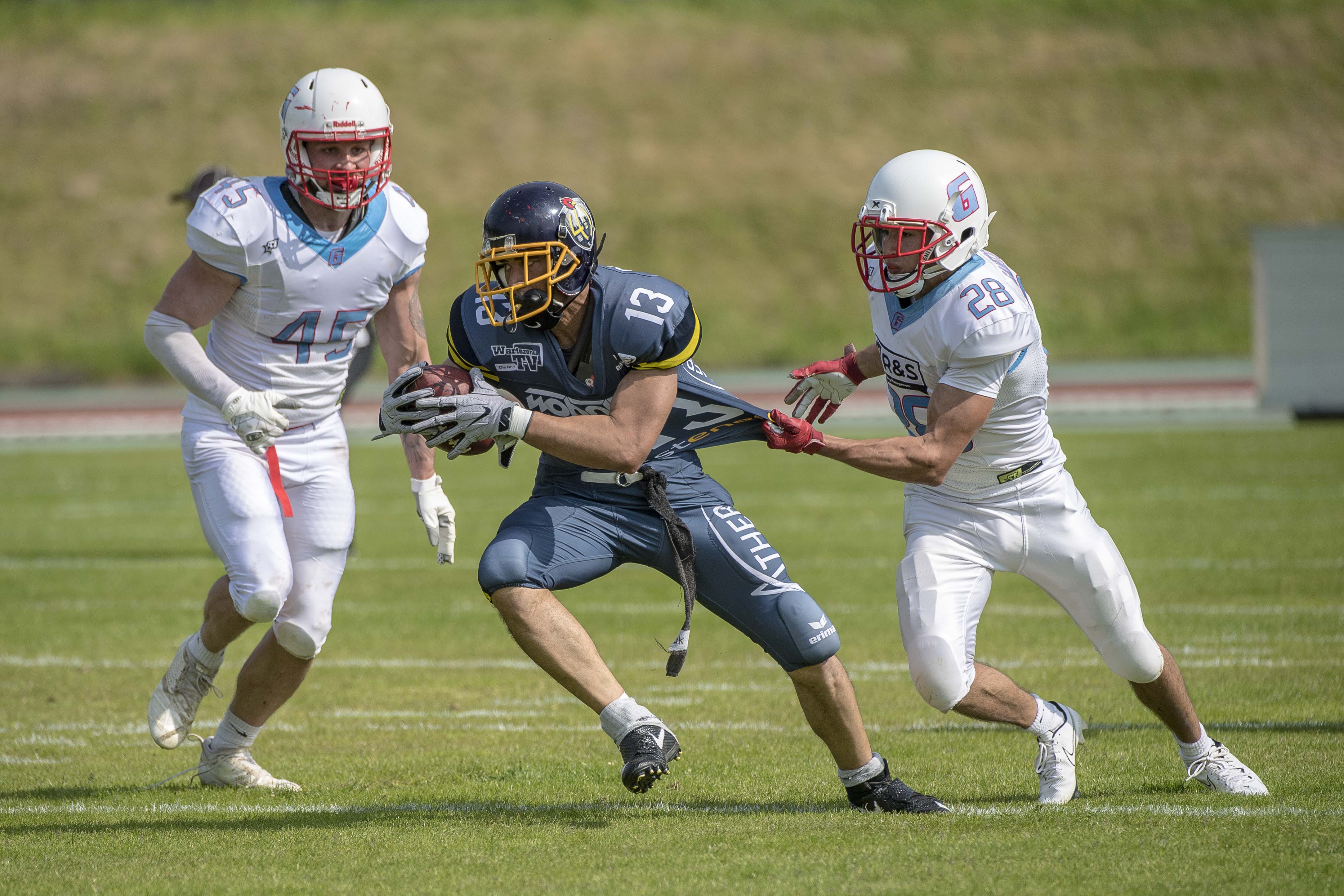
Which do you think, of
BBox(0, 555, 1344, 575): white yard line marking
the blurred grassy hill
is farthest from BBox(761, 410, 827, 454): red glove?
the blurred grassy hill

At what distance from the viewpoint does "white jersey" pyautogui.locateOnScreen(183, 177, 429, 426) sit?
4.41m

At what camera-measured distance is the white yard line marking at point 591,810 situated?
3.95 m

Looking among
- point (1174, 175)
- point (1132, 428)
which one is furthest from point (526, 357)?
point (1174, 175)

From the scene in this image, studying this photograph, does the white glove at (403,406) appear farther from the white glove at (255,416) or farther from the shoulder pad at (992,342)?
the shoulder pad at (992,342)

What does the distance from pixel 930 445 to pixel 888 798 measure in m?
1.01

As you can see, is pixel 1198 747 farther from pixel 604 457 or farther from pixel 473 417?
pixel 473 417

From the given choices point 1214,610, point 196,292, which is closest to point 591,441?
point 196,292

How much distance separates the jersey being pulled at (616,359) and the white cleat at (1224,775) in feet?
5.38

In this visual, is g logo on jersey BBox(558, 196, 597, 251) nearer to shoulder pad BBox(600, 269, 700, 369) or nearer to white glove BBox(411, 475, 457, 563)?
shoulder pad BBox(600, 269, 700, 369)

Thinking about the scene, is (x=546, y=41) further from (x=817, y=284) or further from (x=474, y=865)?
(x=474, y=865)

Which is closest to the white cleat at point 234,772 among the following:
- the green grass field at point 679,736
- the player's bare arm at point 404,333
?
the green grass field at point 679,736

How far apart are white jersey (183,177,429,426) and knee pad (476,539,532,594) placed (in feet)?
3.49

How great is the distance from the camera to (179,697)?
184 inches

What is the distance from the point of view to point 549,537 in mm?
4090
